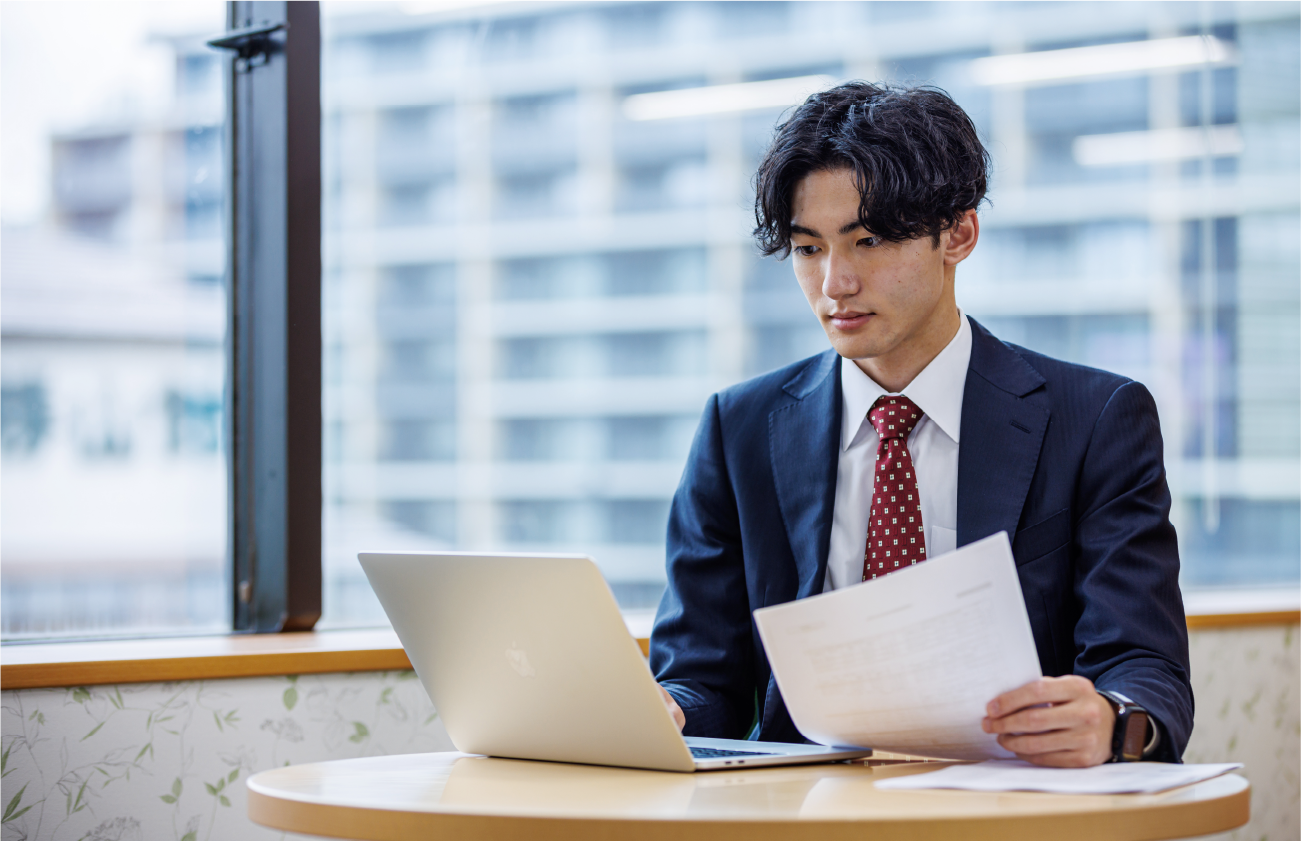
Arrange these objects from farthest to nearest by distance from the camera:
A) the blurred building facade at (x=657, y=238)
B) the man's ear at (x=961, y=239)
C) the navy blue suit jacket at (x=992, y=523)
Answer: the blurred building facade at (x=657, y=238)
the man's ear at (x=961, y=239)
the navy blue suit jacket at (x=992, y=523)

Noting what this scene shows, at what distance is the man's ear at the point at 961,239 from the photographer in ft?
4.83

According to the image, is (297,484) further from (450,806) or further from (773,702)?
(450,806)

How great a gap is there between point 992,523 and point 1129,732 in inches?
13.5

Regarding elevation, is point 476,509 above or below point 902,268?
below

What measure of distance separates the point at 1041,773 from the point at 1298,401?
83.8 inches

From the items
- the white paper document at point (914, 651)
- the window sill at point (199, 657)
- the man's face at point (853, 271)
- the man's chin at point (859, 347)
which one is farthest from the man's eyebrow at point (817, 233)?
the window sill at point (199, 657)

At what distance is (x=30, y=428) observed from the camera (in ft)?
6.09

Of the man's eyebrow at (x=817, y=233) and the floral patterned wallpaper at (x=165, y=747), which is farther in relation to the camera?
the floral patterned wallpaper at (x=165, y=747)

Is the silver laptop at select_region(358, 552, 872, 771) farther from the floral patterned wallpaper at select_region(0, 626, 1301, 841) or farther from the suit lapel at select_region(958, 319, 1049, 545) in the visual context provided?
the floral patterned wallpaper at select_region(0, 626, 1301, 841)

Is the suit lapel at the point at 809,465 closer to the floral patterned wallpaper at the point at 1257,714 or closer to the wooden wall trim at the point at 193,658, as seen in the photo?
the wooden wall trim at the point at 193,658

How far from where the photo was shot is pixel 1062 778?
36.4 inches

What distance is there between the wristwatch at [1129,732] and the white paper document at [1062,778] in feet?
0.05

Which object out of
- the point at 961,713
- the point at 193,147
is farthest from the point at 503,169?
the point at 961,713

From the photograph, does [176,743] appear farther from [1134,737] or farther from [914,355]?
[1134,737]
